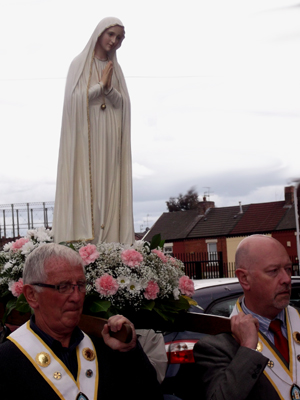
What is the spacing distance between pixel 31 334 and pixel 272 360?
123 centimetres

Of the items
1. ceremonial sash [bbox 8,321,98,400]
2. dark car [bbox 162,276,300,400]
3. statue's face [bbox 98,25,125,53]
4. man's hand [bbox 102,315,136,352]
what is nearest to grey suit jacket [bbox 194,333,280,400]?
man's hand [bbox 102,315,136,352]

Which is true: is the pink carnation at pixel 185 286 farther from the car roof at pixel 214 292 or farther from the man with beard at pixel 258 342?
the car roof at pixel 214 292

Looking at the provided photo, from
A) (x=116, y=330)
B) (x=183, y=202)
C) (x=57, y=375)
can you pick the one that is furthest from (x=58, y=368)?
(x=183, y=202)

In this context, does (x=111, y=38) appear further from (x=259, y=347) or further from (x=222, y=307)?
(x=222, y=307)

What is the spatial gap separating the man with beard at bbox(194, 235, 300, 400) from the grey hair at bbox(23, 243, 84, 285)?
86 centimetres

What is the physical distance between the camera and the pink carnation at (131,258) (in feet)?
11.2

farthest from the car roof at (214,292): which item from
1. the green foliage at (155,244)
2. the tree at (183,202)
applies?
the tree at (183,202)

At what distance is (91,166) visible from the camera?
4.20 meters

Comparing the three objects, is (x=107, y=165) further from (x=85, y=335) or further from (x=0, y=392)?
(x=0, y=392)

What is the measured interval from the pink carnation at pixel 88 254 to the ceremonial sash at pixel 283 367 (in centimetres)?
111

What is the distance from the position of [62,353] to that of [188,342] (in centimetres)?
250

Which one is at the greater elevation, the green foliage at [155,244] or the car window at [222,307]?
the green foliage at [155,244]

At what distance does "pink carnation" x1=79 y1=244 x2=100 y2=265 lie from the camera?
338cm

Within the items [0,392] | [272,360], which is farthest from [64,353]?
[272,360]
